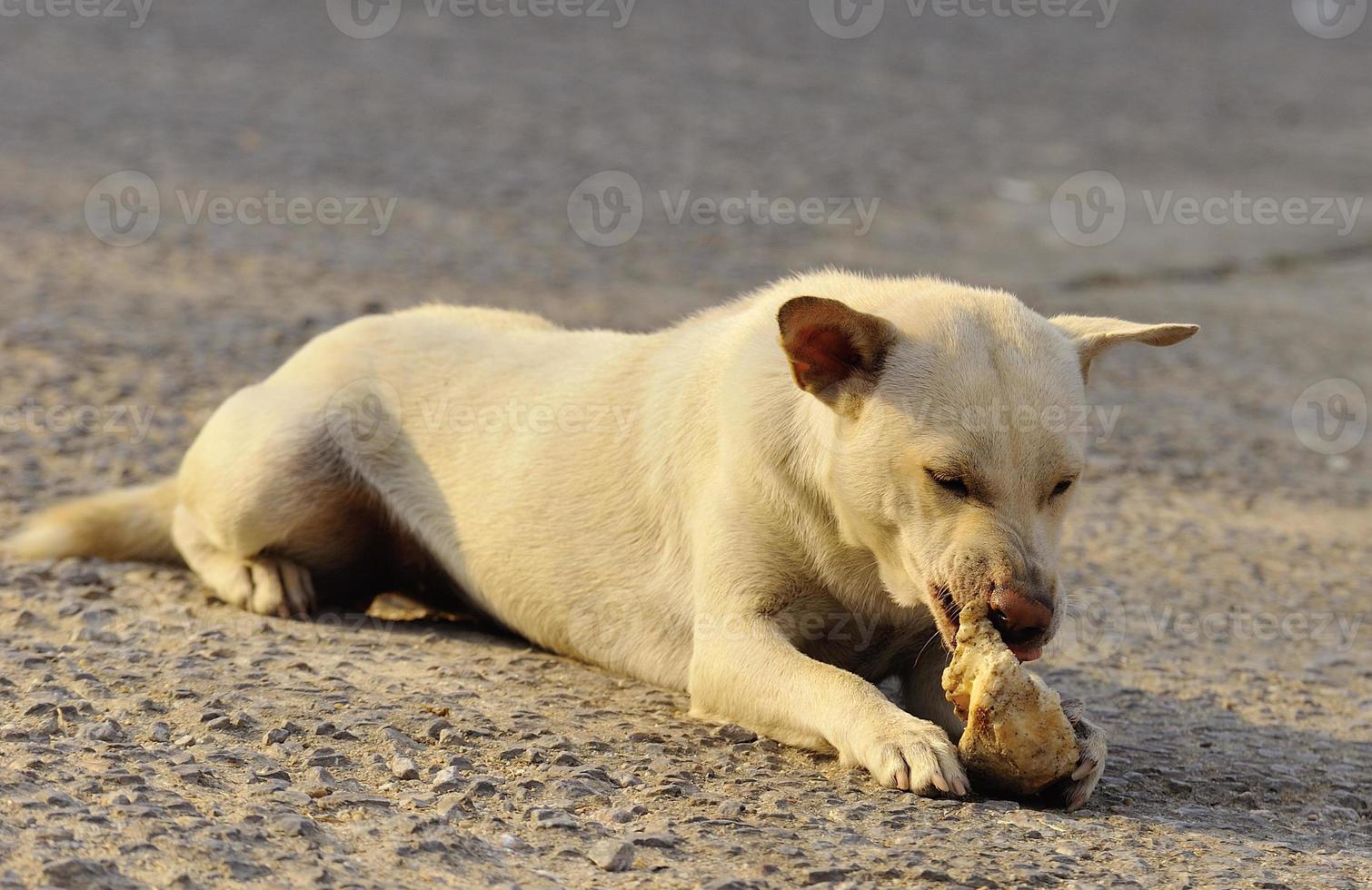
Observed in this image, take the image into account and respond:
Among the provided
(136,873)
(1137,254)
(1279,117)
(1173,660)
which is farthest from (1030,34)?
(136,873)

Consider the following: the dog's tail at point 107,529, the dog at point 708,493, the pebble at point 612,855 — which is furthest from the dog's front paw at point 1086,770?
the dog's tail at point 107,529

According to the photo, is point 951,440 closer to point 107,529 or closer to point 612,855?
point 612,855

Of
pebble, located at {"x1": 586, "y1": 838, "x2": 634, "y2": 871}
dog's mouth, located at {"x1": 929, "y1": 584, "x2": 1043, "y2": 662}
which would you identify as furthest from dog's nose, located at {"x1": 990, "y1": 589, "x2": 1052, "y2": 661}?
pebble, located at {"x1": 586, "y1": 838, "x2": 634, "y2": 871}

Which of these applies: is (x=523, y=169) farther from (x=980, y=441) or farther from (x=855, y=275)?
(x=980, y=441)

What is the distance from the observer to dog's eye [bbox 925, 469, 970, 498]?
3.98 m

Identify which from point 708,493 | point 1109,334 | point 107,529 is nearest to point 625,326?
point 107,529

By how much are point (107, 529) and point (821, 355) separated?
9.63 ft

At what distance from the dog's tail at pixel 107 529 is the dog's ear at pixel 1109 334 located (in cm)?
327

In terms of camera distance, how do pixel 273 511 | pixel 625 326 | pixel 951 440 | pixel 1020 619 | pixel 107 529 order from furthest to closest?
1. pixel 625 326
2. pixel 107 529
3. pixel 273 511
4. pixel 951 440
5. pixel 1020 619

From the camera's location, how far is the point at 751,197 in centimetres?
1384

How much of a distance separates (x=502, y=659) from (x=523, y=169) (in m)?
9.19

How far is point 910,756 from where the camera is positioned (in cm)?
393

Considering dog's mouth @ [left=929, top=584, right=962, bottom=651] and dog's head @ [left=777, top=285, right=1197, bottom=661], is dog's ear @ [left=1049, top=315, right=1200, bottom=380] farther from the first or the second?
dog's mouth @ [left=929, top=584, right=962, bottom=651]

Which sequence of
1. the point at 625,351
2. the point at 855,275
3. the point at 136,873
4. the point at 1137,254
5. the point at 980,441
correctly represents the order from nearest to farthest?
1. the point at 136,873
2. the point at 980,441
3. the point at 855,275
4. the point at 625,351
5. the point at 1137,254
